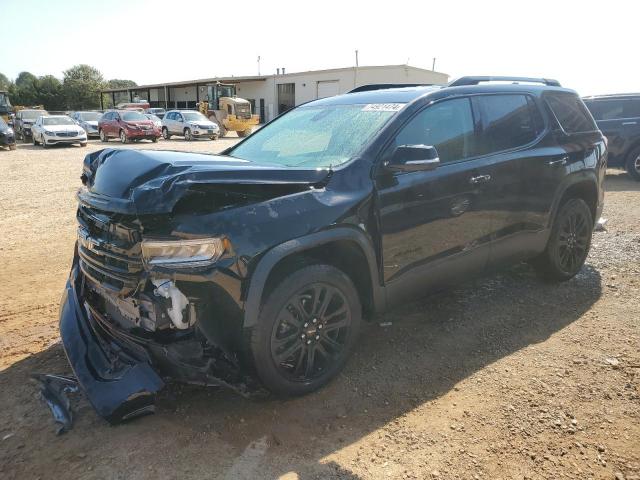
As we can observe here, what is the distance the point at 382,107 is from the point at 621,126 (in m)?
10.3

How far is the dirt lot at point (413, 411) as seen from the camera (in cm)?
255

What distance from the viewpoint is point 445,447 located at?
2.69 m

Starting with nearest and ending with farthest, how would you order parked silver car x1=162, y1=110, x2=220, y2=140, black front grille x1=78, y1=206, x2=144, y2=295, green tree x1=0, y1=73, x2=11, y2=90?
black front grille x1=78, y1=206, x2=144, y2=295 → parked silver car x1=162, y1=110, x2=220, y2=140 → green tree x1=0, y1=73, x2=11, y2=90

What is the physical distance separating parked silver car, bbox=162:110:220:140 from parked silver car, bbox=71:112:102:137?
378cm

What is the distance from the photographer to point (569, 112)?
4.83 m

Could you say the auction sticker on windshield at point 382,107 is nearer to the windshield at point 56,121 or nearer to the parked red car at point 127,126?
the parked red car at point 127,126

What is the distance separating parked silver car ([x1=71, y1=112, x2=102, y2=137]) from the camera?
27.8 meters

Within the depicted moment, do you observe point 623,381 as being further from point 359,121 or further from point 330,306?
point 359,121

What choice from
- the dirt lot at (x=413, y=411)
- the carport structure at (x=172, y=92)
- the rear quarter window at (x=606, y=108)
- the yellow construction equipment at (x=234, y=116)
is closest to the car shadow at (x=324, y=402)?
the dirt lot at (x=413, y=411)

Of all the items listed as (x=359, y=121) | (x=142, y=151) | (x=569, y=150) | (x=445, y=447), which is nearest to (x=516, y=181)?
(x=569, y=150)

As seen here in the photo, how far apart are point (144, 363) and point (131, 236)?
731mm

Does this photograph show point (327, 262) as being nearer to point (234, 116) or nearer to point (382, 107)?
point (382, 107)

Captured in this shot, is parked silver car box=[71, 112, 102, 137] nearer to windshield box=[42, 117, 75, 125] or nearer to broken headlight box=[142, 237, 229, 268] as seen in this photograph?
windshield box=[42, 117, 75, 125]

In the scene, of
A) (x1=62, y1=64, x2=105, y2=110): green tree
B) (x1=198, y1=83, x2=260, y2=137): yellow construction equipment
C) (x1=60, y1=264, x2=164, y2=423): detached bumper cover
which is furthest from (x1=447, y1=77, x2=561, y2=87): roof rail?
(x1=62, y1=64, x2=105, y2=110): green tree
